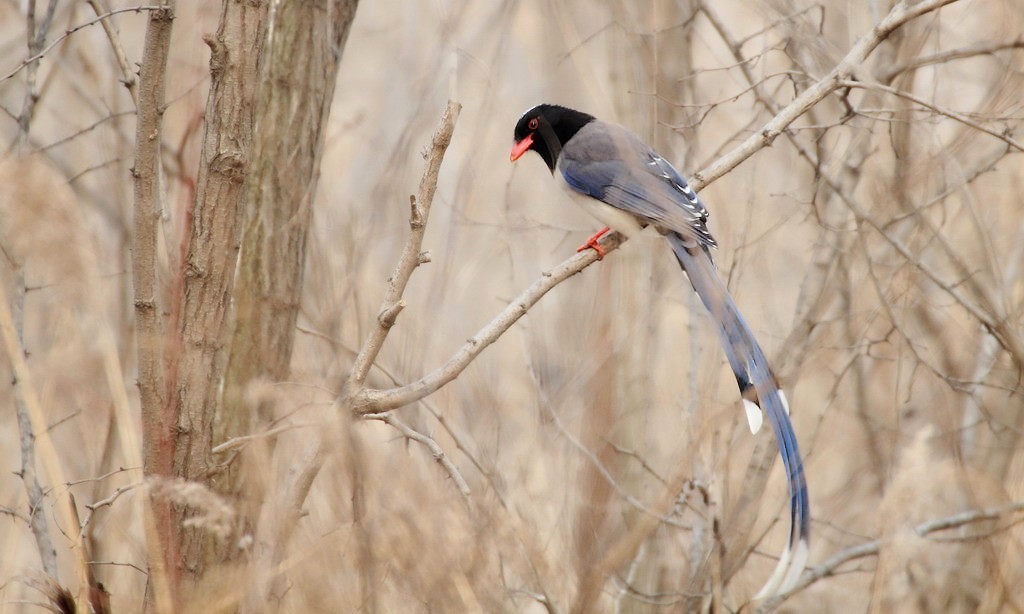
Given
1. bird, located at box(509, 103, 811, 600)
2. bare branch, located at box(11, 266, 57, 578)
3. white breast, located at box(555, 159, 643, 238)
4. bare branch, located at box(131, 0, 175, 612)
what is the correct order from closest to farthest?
bare branch, located at box(131, 0, 175, 612)
bird, located at box(509, 103, 811, 600)
bare branch, located at box(11, 266, 57, 578)
white breast, located at box(555, 159, 643, 238)

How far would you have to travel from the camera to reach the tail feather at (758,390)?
2402 mm

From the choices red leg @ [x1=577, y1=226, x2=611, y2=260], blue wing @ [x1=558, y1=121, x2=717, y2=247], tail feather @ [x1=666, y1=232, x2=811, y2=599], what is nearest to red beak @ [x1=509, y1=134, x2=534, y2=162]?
blue wing @ [x1=558, y1=121, x2=717, y2=247]

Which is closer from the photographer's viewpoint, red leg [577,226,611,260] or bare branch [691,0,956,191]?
bare branch [691,0,956,191]

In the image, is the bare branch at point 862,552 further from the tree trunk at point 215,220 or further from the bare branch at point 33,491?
the bare branch at point 33,491

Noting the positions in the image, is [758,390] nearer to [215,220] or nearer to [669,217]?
[669,217]

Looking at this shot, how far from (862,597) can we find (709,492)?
1.81 metres

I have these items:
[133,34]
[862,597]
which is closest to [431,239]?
[133,34]

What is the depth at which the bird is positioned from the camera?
2.52 m

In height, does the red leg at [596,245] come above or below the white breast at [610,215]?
below

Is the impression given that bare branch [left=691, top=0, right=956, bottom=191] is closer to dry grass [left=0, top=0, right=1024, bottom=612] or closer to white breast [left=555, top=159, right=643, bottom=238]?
dry grass [left=0, top=0, right=1024, bottom=612]

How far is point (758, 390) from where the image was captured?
2809mm

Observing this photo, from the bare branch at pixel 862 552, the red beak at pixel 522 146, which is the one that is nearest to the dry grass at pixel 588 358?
the bare branch at pixel 862 552

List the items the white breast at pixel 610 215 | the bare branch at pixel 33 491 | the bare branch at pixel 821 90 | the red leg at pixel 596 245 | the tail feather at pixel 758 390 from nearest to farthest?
the tail feather at pixel 758 390, the bare branch at pixel 33 491, the bare branch at pixel 821 90, the red leg at pixel 596 245, the white breast at pixel 610 215

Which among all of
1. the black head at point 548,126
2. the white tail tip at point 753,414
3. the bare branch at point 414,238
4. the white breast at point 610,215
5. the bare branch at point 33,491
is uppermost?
the black head at point 548,126
